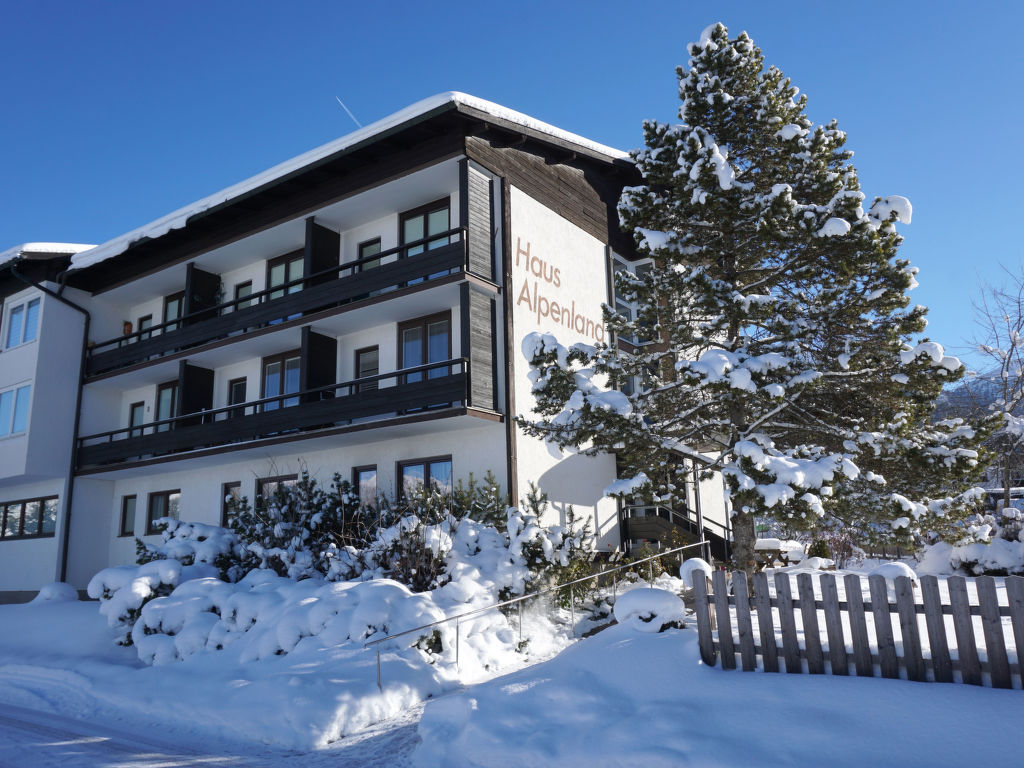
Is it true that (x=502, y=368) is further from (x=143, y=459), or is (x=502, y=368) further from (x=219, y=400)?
(x=143, y=459)

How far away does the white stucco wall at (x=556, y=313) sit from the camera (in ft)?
62.2

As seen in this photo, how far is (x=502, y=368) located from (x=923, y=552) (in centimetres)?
1431

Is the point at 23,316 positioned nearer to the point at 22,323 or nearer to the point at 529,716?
the point at 22,323

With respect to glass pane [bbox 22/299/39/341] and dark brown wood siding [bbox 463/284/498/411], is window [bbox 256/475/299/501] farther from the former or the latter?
glass pane [bbox 22/299/39/341]

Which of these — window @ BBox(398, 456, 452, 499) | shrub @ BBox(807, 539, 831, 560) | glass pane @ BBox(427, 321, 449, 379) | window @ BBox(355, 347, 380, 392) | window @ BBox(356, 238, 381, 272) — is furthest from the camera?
shrub @ BBox(807, 539, 831, 560)

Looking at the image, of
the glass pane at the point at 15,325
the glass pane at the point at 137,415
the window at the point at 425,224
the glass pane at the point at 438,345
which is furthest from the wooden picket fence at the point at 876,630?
the glass pane at the point at 15,325

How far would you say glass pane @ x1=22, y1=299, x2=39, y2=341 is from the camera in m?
26.5

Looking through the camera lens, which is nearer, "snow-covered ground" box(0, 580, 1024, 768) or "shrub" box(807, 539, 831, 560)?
"snow-covered ground" box(0, 580, 1024, 768)

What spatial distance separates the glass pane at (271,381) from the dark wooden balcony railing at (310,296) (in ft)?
5.15

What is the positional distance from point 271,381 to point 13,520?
1338cm

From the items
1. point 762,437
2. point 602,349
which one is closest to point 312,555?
point 602,349

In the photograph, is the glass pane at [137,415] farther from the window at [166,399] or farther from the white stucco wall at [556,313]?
the white stucco wall at [556,313]

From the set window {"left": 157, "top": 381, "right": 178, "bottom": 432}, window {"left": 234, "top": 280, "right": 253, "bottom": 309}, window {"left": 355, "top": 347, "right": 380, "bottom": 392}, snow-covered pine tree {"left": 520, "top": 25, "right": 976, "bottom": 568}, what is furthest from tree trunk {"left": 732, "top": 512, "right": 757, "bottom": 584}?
window {"left": 157, "top": 381, "right": 178, "bottom": 432}

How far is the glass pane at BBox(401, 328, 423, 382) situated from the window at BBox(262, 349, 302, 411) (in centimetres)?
445
